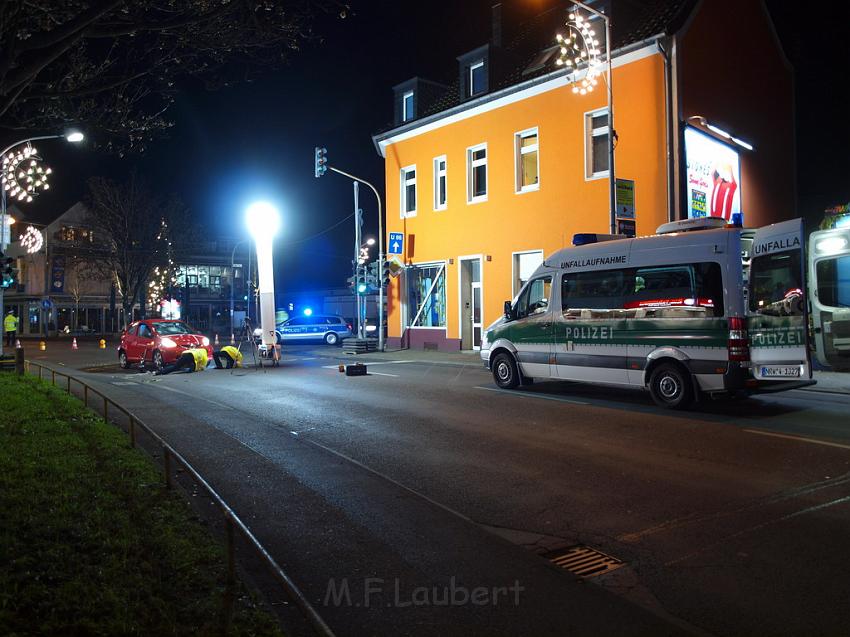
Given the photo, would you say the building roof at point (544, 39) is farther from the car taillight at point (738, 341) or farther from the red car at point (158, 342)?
the red car at point (158, 342)

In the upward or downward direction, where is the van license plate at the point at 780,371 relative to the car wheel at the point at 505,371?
upward

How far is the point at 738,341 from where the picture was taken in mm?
9766

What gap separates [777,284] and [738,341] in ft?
3.42

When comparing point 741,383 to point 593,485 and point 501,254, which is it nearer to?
point 593,485

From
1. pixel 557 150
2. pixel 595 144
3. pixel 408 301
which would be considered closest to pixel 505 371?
pixel 595 144

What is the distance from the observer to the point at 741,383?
9.77m

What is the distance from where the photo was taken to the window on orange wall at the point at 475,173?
965 inches

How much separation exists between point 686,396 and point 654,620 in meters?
7.30

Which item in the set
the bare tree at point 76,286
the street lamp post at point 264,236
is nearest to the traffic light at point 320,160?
the street lamp post at point 264,236

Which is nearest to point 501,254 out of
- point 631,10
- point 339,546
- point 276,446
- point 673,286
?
point 631,10

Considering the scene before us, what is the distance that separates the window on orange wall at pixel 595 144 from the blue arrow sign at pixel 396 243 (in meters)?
9.03

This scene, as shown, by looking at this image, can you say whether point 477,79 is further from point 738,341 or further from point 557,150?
point 738,341

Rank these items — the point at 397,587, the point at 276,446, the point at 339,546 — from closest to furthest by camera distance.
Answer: the point at 397,587
the point at 339,546
the point at 276,446

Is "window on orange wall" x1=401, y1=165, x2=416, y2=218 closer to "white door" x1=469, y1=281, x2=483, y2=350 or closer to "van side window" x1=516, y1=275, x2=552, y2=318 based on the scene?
Answer: "white door" x1=469, y1=281, x2=483, y2=350
